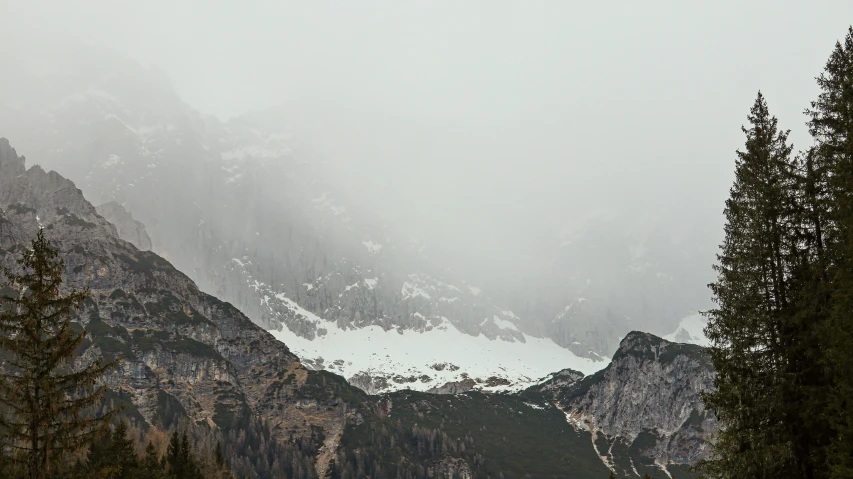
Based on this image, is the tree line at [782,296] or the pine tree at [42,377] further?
the tree line at [782,296]

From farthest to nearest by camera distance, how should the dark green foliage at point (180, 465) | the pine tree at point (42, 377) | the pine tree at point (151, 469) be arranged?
the dark green foliage at point (180, 465) < the pine tree at point (151, 469) < the pine tree at point (42, 377)

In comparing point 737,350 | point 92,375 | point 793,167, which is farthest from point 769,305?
point 92,375

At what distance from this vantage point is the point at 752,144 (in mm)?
38406

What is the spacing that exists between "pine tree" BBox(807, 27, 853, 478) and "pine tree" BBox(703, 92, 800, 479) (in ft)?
6.43

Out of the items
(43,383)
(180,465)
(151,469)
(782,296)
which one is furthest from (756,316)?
(180,465)

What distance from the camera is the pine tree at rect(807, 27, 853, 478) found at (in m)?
28.3

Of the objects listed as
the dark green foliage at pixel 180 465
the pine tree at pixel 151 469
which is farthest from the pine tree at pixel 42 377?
the dark green foliage at pixel 180 465

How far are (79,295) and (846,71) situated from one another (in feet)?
144

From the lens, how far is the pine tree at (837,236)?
28.3 meters

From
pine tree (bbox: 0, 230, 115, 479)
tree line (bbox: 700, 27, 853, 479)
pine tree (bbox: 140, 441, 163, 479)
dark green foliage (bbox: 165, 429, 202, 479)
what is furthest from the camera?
dark green foliage (bbox: 165, 429, 202, 479)

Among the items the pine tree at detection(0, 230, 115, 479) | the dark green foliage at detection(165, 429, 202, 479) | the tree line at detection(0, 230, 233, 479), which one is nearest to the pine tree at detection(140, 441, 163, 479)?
the dark green foliage at detection(165, 429, 202, 479)

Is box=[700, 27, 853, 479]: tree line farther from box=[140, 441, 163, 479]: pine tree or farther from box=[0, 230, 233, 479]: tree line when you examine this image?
box=[140, 441, 163, 479]: pine tree

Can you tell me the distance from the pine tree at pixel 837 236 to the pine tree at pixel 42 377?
34550 mm

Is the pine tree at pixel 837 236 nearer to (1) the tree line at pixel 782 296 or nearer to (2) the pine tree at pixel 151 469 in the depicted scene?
(1) the tree line at pixel 782 296
